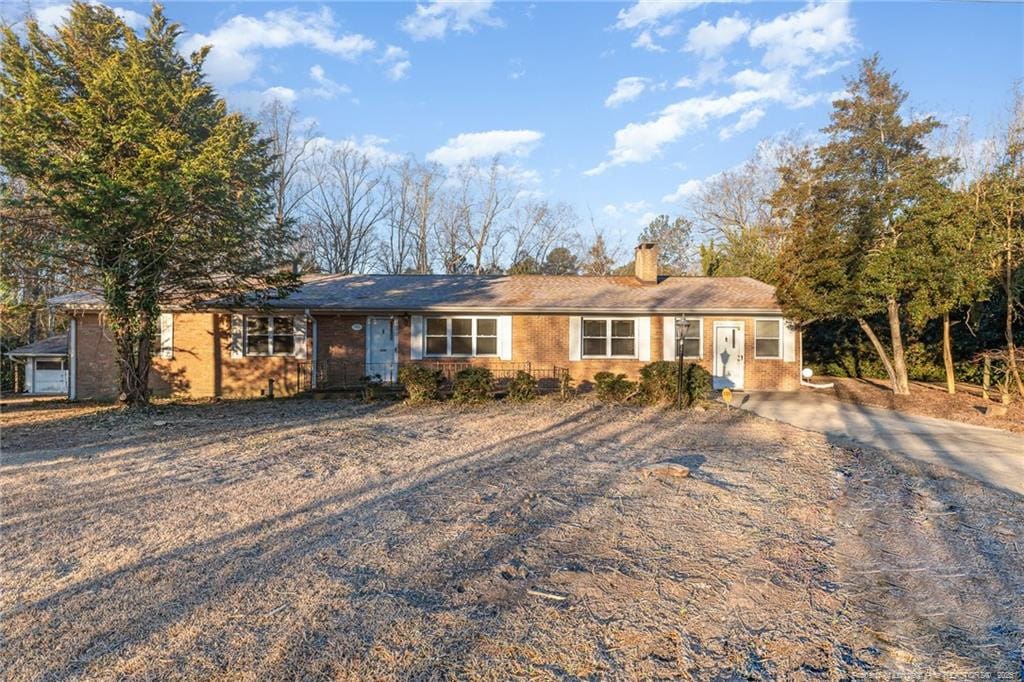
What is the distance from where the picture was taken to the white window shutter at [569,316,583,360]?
48.0 ft

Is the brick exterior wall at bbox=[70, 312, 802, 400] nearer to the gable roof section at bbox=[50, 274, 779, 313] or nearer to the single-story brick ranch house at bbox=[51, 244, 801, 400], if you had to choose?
the single-story brick ranch house at bbox=[51, 244, 801, 400]

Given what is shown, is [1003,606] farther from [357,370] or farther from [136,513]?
[357,370]

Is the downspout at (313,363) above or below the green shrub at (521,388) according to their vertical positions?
above

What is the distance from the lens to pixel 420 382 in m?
11.8

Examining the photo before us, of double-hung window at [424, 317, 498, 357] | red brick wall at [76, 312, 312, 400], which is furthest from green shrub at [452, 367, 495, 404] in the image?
red brick wall at [76, 312, 312, 400]

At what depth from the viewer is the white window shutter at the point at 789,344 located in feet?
48.6

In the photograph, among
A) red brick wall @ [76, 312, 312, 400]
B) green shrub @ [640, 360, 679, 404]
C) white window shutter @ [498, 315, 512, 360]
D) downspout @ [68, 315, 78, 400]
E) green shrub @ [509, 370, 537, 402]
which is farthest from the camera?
white window shutter @ [498, 315, 512, 360]

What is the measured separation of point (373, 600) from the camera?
3.22 metres

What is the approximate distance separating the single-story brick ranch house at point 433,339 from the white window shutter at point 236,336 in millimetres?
27

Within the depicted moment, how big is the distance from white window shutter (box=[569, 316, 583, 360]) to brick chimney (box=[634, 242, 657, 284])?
362cm

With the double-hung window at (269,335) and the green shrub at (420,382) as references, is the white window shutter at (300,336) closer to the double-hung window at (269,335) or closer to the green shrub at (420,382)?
the double-hung window at (269,335)

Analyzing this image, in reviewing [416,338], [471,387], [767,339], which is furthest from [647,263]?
[471,387]

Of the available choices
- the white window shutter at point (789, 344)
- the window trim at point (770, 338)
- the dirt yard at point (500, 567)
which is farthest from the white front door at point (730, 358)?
the dirt yard at point (500, 567)

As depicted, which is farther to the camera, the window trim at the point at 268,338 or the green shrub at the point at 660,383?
the window trim at the point at 268,338
